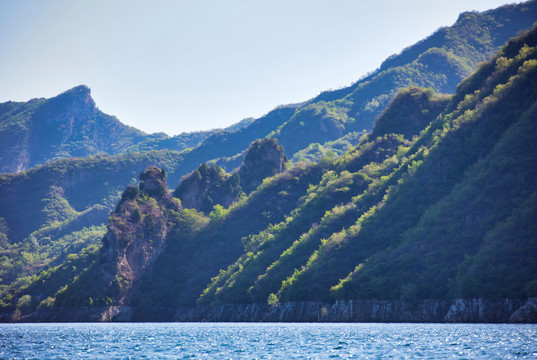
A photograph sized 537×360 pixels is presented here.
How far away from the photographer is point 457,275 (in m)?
107

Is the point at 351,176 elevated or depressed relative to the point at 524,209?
elevated

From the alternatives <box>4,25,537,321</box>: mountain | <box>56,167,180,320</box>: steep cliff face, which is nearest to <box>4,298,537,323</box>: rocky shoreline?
<box>4,25,537,321</box>: mountain

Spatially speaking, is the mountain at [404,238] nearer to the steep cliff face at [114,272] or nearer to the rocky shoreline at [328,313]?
the steep cliff face at [114,272]

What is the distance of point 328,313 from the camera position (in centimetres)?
12462

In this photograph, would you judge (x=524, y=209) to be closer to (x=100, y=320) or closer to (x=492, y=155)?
(x=492, y=155)

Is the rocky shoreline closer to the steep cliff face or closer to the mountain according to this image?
the mountain

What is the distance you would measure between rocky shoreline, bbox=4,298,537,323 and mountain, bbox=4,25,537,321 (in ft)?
3.26

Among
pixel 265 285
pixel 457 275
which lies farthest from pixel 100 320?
pixel 457 275

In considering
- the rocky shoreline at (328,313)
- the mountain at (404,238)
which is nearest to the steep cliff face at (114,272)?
the mountain at (404,238)

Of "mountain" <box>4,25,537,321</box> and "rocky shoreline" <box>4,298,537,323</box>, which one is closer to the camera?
"rocky shoreline" <box>4,298,537,323</box>

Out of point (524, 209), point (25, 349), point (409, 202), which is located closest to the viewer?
point (25, 349)

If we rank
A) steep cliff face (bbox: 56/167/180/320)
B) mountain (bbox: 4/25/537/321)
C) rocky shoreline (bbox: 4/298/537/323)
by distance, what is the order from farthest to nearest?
steep cliff face (bbox: 56/167/180/320)
mountain (bbox: 4/25/537/321)
rocky shoreline (bbox: 4/298/537/323)

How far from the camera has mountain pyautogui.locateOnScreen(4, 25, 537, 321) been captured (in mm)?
108188

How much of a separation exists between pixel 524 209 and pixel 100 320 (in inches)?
4948
